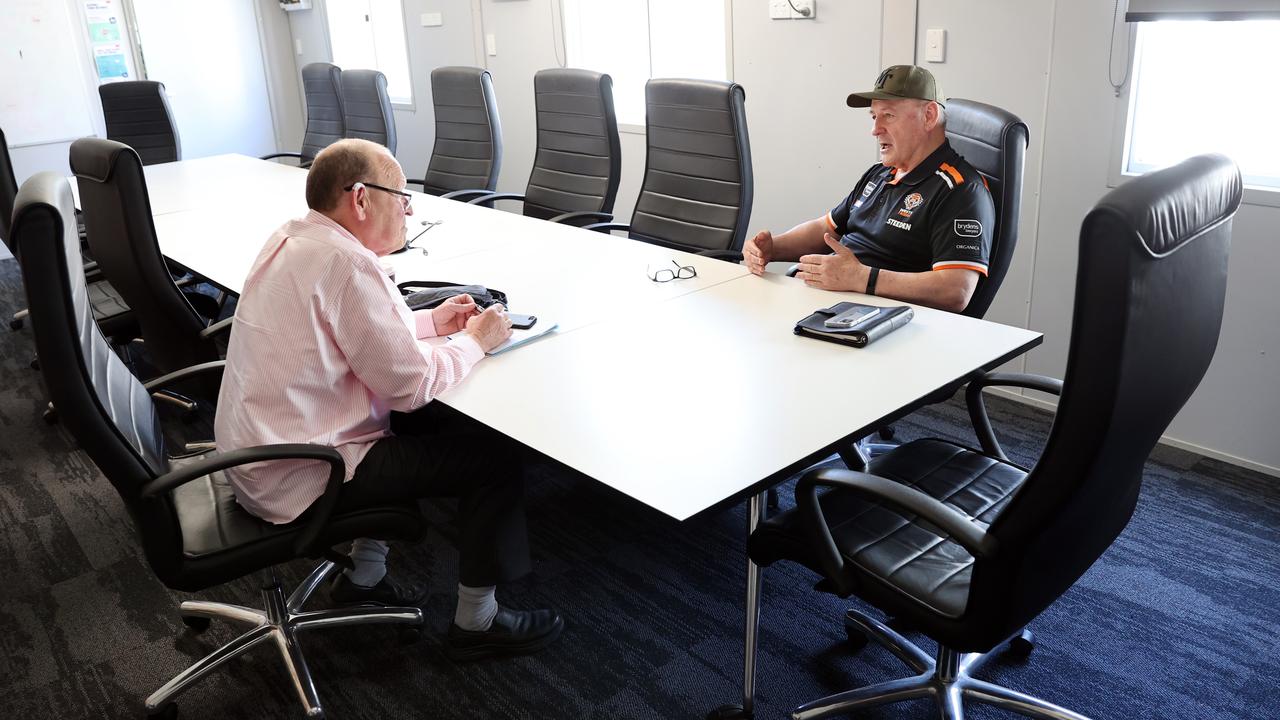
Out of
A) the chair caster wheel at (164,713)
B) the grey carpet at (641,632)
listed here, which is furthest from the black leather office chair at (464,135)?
the chair caster wheel at (164,713)

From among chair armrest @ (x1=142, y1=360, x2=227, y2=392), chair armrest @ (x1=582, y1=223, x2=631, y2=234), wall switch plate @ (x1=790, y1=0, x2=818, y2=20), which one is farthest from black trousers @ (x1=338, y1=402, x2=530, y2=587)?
wall switch plate @ (x1=790, y1=0, x2=818, y2=20)

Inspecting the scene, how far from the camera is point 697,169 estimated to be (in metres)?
3.45

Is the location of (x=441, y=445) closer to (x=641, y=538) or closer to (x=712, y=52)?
(x=641, y=538)

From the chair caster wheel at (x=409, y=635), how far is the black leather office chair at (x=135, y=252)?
2.64 feet

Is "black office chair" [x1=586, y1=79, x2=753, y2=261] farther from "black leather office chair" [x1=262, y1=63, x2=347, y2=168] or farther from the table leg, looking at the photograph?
"black leather office chair" [x1=262, y1=63, x2=347, y2=168]

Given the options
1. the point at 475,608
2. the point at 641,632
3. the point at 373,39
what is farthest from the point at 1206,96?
the point at 373,39

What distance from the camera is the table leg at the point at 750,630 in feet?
6.31

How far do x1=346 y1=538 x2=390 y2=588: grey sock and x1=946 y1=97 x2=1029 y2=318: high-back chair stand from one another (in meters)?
1.67

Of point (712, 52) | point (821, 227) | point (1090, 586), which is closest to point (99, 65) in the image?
point (712, 52)

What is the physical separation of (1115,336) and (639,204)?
8.50 feet

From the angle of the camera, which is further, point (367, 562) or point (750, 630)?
point (367, 562)

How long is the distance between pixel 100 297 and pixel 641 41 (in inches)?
120

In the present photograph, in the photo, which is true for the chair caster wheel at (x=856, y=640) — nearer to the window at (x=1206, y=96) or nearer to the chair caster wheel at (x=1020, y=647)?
the chair caster wheel at (x=1020, y=647)

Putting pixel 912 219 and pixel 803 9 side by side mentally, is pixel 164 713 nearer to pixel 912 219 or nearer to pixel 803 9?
pixel 912 219
